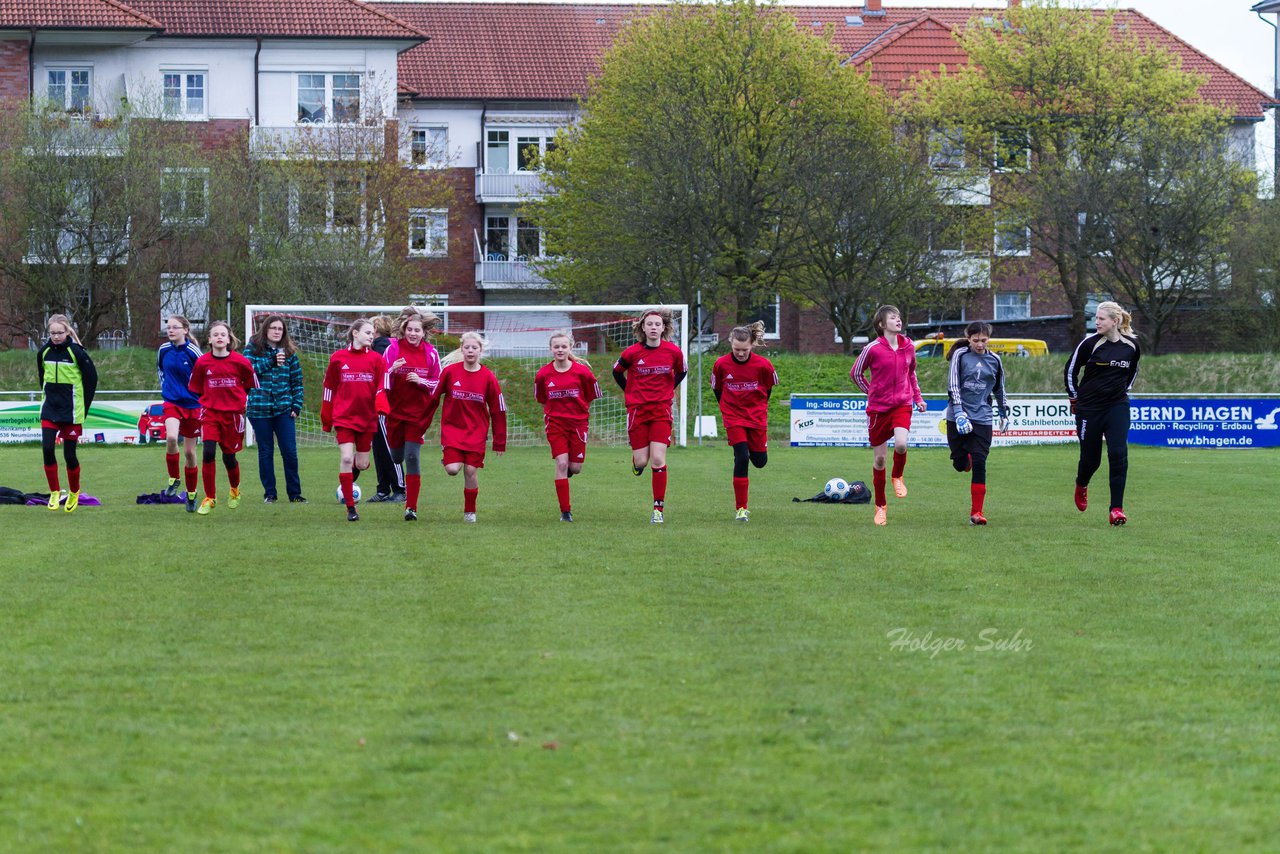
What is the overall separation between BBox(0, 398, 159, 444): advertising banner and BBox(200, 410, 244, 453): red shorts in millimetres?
17067

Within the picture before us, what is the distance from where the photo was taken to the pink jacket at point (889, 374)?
14.5m

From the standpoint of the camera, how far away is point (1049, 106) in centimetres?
4734

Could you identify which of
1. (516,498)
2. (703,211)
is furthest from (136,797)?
(703,211)

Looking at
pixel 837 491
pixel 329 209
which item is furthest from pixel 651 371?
pixel 329 209

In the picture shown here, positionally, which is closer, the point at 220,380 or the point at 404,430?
the point at 404,430

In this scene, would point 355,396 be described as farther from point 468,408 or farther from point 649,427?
point 649,427

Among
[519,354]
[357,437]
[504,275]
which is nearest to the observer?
[357,437]

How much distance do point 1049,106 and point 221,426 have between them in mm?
36957

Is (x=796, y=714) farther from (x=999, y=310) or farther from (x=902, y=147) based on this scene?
(x=999, y=310)

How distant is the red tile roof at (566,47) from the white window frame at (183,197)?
14.8 meters

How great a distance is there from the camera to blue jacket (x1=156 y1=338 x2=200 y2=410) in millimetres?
16078

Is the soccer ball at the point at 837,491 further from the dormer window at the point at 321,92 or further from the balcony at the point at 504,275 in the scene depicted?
the balcony at the point at 504,275

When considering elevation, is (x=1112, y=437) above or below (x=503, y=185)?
below

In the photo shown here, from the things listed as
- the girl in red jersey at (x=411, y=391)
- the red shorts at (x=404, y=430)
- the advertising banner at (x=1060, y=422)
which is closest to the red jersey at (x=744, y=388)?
the girl in red jersey at (x=411, y=391)
